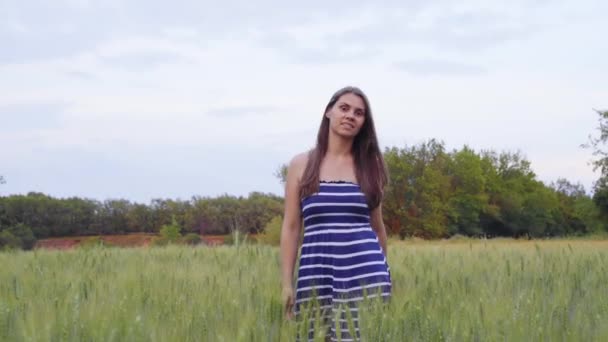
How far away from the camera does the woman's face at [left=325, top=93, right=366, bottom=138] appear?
332 cm

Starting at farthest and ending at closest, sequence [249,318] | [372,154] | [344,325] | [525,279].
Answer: [525,279]
[372,154]
[344,325]
[249,318]

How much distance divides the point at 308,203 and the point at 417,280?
1.30 meters

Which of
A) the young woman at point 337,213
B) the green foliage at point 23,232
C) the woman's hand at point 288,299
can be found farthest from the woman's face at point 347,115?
the green foliage at point 23,232

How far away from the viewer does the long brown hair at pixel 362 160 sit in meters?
3.32

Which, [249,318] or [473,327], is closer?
[473,327]

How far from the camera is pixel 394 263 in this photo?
5.56 meters

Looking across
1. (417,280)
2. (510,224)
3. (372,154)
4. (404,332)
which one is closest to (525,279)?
(417,280)

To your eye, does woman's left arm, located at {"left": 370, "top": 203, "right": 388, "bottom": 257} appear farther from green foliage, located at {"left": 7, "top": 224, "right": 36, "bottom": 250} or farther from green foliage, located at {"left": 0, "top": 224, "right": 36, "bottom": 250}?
green foliage, located at {"left": 7, "top": 224, "right": 36, "bottom": 250}

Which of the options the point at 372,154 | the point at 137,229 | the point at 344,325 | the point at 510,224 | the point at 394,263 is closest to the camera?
the point at 344,325

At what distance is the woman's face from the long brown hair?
0.12 feet

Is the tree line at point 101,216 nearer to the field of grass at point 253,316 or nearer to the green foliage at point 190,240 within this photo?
the green foliage at point 190,240

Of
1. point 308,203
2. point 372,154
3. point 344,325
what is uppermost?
point 372,154

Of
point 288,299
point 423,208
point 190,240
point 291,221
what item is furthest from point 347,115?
point 423,208

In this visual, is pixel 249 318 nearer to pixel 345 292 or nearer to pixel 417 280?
pixel 345 292
